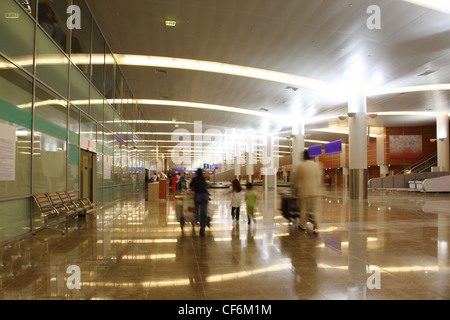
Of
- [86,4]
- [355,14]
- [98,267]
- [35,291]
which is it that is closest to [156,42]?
[86,4]

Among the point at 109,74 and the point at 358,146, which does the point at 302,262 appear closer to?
the point at 109,74

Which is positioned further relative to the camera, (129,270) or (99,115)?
(99,115)

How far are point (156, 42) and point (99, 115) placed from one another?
3.80m

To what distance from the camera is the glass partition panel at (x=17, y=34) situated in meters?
6.50

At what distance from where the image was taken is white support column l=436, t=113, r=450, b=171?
27344mm

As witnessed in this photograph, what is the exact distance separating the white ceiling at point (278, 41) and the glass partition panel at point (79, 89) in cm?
231

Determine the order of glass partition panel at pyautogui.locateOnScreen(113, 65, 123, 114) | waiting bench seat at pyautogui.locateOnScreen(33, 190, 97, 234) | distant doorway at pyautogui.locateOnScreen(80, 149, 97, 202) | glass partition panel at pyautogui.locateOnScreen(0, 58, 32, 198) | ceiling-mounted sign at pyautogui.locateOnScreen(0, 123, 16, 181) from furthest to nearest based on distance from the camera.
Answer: glass partition panel at pyautogui.locateOnScreen(113, 65, 123, 114)
distant doorway at pyautogui.locateOnScreen(80, 149, 97, 202)
waiting bench seat at pyautogui.locateOnScreen(33, 190, 97, 234)
glass partition panel at pyautogui.locateOnScreen(0, 58, 32, 198)
ceiling-mounted sign at pyautogui.locateOnScreen(0, 123, 16, 181)

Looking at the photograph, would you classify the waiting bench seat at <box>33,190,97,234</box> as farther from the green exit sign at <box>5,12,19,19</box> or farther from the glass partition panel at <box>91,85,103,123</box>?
the glass partition panel at <box>91,85,103,123</box>

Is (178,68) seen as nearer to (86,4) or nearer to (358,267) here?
(86,4)

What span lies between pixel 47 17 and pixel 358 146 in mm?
17202

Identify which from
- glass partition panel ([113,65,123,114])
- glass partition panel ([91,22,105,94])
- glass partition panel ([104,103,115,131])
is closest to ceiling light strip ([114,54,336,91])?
glass partition panel ([113,65,123,114])

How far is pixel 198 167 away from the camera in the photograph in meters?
12.3

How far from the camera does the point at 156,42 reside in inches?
517

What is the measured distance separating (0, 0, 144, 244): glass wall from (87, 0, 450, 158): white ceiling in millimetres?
1690
